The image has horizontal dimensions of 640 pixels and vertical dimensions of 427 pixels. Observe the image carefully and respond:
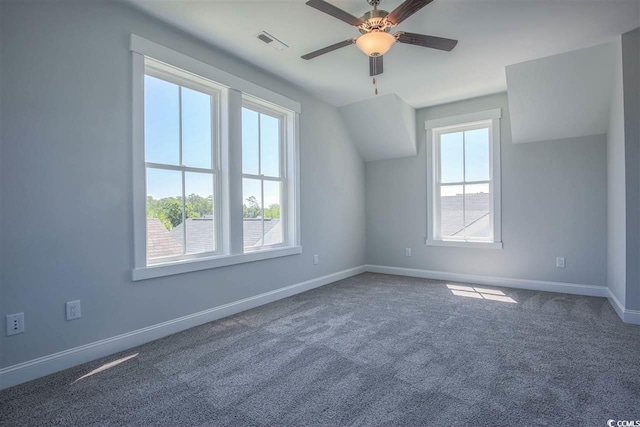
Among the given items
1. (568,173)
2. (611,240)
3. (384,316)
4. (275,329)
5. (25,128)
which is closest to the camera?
(25,128)

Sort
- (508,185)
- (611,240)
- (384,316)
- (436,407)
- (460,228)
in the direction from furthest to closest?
(460,228) → (508,185) → (611,240) → (384,316) → (436,407)

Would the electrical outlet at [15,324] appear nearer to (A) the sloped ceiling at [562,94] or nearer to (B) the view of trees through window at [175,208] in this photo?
(B) the view of trees through window at [175,208]

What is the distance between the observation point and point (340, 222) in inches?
190

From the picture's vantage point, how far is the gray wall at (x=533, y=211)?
3762mm

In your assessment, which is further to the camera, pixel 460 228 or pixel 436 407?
pixel 460 228

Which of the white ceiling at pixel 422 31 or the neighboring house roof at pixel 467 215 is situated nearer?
the white ceiling at pixel 422 31

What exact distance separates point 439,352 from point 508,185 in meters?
2.90

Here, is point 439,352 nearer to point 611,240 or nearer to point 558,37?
point 611,240

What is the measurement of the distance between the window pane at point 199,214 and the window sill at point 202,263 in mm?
159

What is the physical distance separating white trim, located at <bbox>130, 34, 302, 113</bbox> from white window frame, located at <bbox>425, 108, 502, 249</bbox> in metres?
2.32

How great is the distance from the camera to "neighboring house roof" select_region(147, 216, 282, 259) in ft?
8.75

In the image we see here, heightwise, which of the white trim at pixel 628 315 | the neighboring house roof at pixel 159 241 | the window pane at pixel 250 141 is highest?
the window pane at pixel 250 141

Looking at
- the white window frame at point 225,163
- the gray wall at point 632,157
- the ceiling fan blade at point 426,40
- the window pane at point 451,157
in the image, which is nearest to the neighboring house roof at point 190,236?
the white window frame at point 225,163

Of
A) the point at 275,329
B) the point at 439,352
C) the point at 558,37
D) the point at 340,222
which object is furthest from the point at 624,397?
the point at 340,222
